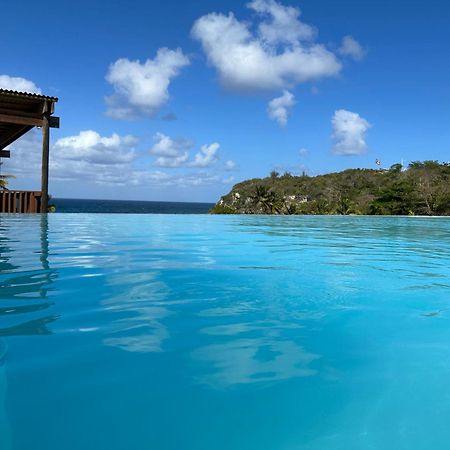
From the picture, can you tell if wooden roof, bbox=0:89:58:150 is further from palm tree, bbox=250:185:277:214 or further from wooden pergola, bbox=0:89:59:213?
palm tree, bbox=250:185:277:214

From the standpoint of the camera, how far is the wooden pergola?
11695 mm

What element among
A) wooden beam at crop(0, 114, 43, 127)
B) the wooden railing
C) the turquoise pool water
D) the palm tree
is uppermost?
wooden beam at crop(0, 114, 43, 127)

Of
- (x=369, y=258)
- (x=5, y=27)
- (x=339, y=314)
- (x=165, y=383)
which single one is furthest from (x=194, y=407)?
(x=5, y=27)

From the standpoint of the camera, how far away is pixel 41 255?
5539 mm

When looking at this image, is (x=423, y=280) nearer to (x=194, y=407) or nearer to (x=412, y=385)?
(x=412, y=385)

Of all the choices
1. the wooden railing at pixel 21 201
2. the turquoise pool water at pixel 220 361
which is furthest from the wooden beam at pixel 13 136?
the turquoise pool water at pixel 220 361

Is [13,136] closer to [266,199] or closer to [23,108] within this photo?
[23,108]

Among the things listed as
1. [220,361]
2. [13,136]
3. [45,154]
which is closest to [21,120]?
[45,154]

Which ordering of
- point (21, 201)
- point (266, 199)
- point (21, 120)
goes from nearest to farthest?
point (21, 120) < point (21, 201) < point (266, 199)

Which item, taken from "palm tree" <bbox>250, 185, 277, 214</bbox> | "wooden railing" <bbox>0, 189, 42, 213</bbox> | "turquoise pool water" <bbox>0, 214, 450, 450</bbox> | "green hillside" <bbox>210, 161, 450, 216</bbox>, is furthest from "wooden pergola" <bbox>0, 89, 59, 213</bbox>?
"palm tree" <bbox>250, 185, 277, 214</bbox>

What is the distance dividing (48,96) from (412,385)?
12.7m

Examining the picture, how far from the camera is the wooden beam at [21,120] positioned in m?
11.2

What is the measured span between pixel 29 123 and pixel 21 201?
8.28 ft

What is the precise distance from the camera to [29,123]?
11898mm
